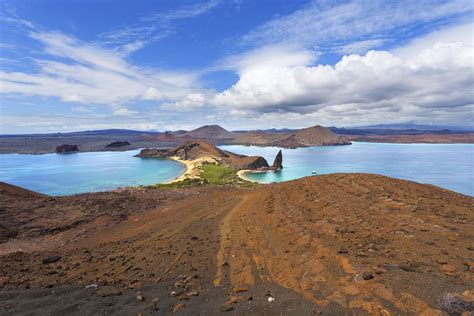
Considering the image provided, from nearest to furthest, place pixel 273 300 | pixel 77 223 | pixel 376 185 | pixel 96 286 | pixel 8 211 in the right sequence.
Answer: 1. pixel 273 300
2. pixel 96 286
3. pixel 376 185
4. pixel 77 223
5. pixel 8 211

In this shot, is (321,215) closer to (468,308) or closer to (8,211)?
(468,308)

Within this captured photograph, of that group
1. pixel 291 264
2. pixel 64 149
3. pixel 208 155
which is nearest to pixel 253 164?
pixel 208 155

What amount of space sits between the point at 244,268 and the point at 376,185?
10825 mm

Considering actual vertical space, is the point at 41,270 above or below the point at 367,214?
below

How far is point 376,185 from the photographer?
15844 millimetres

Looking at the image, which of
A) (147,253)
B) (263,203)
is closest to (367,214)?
(263,203)

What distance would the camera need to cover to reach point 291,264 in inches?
325

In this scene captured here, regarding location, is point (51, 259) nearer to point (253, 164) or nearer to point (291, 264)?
point (291, 264)

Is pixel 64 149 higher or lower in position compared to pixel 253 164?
higher

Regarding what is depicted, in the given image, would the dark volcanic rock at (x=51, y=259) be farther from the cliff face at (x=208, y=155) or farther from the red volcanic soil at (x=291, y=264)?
the cliff face at (x=208, y=155)

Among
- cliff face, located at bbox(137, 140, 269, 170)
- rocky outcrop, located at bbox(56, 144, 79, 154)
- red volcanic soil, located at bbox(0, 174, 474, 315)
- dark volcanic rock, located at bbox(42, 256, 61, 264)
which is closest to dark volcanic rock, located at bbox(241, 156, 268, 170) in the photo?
cliff face, located at bbox(137, 140, 269, 170)

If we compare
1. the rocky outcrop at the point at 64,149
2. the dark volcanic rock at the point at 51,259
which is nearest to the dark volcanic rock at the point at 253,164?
the dark volcanic rock at the point at 51,259

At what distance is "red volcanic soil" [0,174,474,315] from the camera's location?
244 inches

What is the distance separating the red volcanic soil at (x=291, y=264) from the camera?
619 cm
